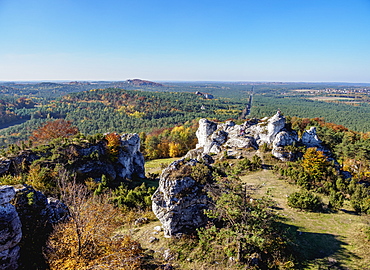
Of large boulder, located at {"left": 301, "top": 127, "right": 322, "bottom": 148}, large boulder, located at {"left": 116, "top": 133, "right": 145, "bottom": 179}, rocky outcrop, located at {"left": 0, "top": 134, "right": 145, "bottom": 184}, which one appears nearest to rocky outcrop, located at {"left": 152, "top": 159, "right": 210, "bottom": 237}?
rocky outcrop, located at {"left": 0, "top": 134, "right": 145, "bottom": 184}

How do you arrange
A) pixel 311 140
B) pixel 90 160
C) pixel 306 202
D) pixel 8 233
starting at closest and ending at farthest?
1. pixel 8 233
2. pixel 306 202
3. pixel 90 160
4. pixel 311 140

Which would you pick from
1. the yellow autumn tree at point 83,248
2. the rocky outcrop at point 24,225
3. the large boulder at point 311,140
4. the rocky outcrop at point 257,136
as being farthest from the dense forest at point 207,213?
the large boulder at point 311,140

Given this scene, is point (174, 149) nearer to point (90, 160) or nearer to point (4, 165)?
point (90, 160)

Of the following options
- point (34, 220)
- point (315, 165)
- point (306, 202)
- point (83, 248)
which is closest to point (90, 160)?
point (34, 220)

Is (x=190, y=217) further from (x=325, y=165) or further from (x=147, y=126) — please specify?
(x=147, y=126)

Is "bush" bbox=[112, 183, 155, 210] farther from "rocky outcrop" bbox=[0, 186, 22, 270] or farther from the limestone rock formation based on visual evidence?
the limestone rock formation

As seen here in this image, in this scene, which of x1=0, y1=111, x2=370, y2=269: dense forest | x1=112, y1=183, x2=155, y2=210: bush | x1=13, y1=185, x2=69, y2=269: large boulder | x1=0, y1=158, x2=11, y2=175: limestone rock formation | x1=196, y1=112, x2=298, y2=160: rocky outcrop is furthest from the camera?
x1=196, y1=112, x2=298, y2=160: rocky outcrop

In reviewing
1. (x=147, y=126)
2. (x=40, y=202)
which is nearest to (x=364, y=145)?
(x=40, y=202)

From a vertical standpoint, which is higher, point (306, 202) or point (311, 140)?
point (311, 140)
